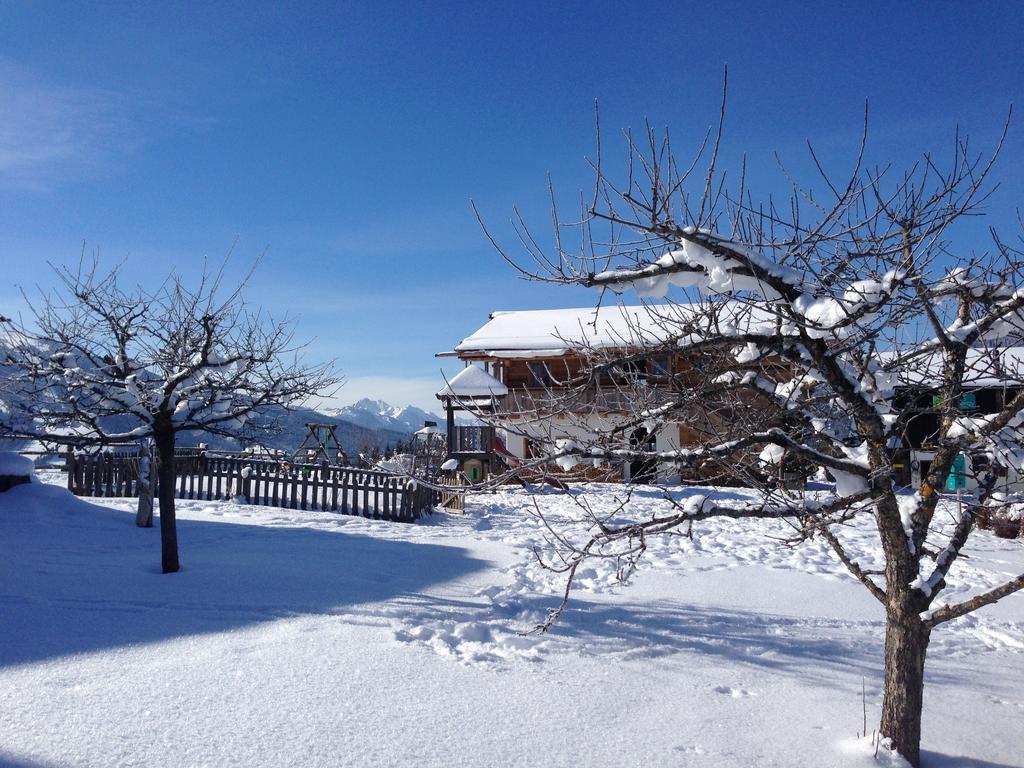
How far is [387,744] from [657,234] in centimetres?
349

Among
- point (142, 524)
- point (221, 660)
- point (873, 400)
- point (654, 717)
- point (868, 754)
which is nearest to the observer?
point (873, 400)

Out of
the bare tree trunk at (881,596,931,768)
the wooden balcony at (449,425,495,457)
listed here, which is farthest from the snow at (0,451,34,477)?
the bare tree trunk at (881,596,931,768)

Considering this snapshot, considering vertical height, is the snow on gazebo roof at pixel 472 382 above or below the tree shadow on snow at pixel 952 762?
above

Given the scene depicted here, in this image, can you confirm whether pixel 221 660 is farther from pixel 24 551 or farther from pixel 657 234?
pixel 24 551

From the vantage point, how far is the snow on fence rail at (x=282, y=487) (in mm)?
15234

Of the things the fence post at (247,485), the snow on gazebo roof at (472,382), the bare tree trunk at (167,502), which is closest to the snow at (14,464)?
the fence post at (247,485)

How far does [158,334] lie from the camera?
9242 millimetres

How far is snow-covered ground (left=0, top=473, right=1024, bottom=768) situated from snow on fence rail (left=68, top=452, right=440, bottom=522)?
187 inches

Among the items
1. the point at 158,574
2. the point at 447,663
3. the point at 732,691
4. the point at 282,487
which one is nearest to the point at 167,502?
the point at 158,574

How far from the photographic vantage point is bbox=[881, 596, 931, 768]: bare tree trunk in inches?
168

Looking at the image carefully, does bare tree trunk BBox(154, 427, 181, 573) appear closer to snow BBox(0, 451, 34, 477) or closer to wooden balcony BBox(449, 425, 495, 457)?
snow BBox(0, 451, 34, 477)

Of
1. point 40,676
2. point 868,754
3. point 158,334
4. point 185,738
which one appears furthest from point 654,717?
point 158,334

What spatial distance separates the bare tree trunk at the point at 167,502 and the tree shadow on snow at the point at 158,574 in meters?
0.19

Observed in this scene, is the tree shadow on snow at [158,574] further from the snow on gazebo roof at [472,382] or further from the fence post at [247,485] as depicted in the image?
the snow on gazebo roof at [472,382]
